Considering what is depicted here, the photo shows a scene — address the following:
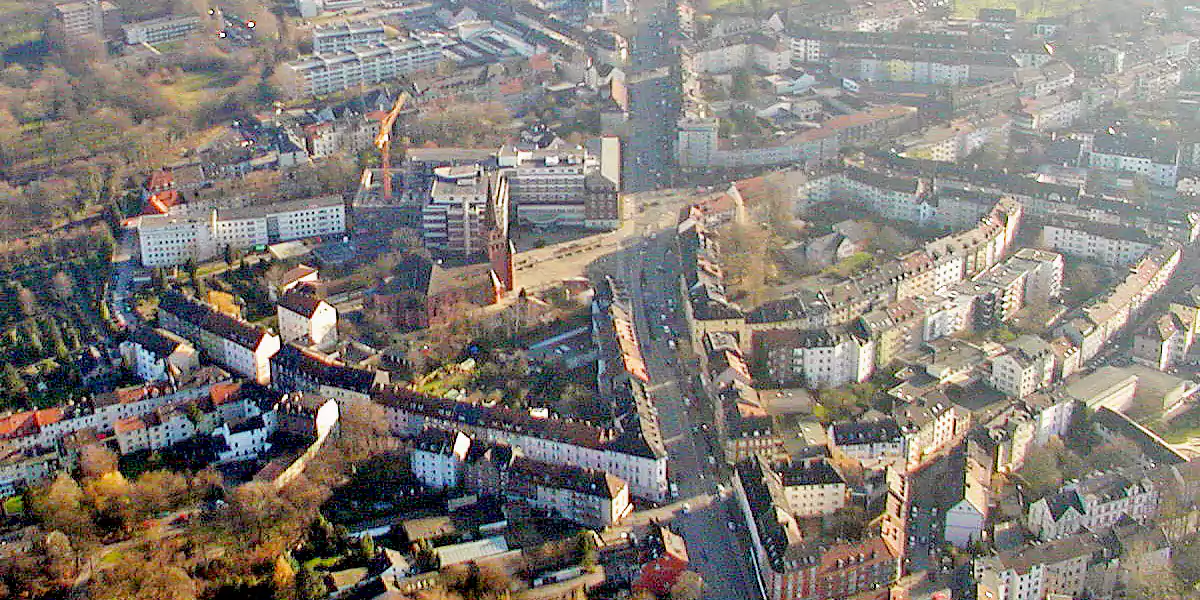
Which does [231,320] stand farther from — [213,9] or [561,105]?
[213,9]

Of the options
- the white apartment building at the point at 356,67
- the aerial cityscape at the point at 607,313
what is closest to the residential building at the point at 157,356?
the aerial cityscape at the point at 607,313

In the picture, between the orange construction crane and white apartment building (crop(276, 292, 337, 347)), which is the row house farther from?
the orange construction crane

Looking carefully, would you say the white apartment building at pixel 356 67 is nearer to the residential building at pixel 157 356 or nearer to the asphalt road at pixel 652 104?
the asphalt road at pixel 652 104

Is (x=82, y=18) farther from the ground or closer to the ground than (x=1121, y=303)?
farther from the ground

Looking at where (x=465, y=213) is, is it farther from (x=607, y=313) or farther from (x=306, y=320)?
(x=306, y=320)

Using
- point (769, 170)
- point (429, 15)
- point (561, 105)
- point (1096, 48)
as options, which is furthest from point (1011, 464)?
point (429, 15)

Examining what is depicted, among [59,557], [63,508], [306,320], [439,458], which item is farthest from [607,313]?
[59,557]
